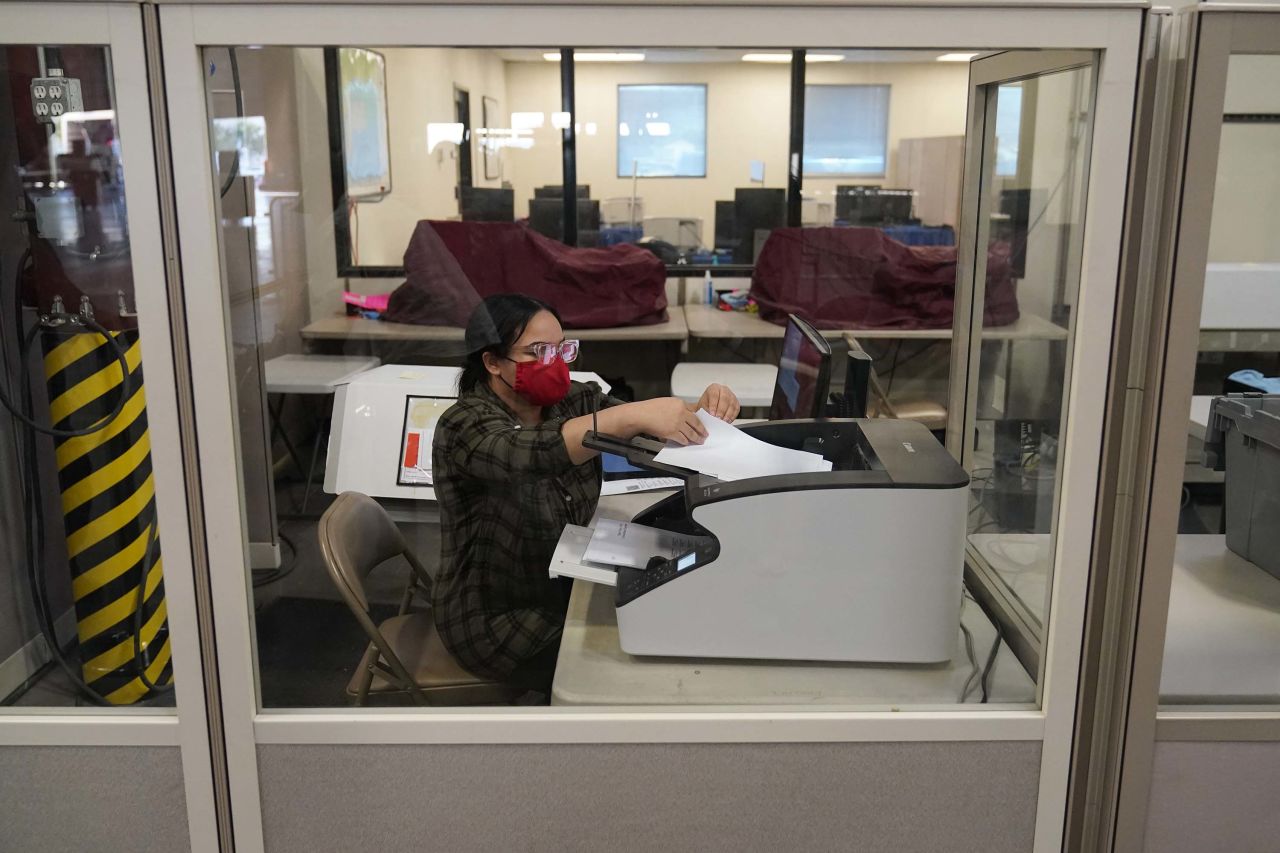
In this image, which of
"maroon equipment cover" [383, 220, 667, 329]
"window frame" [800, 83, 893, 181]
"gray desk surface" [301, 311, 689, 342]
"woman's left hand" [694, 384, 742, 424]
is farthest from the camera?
"window frame" [800, 83, 893, 181]

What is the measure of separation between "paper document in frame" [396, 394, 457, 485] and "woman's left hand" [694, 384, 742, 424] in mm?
493

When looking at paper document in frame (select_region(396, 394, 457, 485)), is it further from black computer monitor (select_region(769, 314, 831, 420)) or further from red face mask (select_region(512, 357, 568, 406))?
black computer monitor (select_region(769, 314, 831, 420))

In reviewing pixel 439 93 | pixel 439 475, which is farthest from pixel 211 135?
pixel 439 93

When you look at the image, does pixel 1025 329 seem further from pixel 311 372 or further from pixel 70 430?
pixel 70 430

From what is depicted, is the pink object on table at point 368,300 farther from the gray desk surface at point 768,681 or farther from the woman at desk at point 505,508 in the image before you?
the gray desk surface at point 768,681

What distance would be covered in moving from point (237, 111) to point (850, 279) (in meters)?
3.00

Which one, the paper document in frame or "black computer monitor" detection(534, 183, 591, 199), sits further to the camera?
"black computer monitor" detection(534, 183, 591, 199)

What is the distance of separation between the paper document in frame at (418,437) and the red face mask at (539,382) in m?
0.21

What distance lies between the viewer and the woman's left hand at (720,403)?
6.14 feet

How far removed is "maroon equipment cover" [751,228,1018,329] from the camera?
10.3 feet

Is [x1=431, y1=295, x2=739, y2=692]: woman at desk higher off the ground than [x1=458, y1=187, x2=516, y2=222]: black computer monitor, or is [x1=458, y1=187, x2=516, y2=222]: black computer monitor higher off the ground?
[x1=458, y1=187, x2=516, y2=222]: black computer monitor

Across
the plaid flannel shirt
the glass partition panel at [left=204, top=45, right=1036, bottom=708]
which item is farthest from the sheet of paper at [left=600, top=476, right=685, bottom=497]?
the plaid flannel shirt

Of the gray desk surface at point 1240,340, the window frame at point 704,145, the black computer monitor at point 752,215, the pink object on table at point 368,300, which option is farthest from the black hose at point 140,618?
the window frame at point 704,145

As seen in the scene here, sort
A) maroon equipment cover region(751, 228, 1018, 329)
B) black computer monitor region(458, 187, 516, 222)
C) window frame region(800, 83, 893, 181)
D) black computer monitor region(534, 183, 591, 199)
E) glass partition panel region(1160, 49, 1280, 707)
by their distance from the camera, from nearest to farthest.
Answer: glass partition panel region(1160, 49, 1280, 707), black computer monitor region(458, 187, 516, 222), maroon equipment cover region(751, 228, 1018, 329), black computer monitor region(534, 183, 591, 199), window frame region(800, 83, 893, 181)
